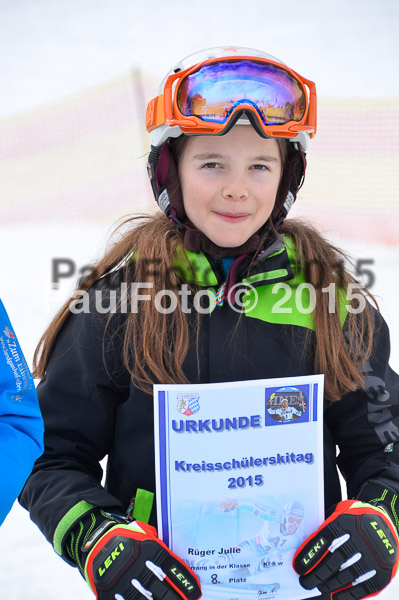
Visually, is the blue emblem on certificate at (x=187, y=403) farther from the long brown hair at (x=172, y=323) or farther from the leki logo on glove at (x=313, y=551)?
the leki logo on glove at (x=313, y=551)

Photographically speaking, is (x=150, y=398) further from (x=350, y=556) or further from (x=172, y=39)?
(x=172, y=39)

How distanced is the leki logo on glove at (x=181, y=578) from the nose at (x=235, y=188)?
0.83 metres

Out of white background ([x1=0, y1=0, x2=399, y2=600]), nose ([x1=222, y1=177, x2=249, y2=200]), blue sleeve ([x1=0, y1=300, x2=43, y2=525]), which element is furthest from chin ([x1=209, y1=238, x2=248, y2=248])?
white background ([x1=0, y1=0, x2=399, y2=600])

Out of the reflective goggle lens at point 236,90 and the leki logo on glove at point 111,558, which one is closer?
the leki logo on glove at point 111,558

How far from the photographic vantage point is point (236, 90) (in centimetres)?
146

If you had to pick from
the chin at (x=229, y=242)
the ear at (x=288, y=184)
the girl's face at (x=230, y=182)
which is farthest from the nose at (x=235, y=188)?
the ear at (x=288, y=184)

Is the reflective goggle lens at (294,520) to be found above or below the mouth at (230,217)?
below

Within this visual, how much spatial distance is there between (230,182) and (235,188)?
0.02 m

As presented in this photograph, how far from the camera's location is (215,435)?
1.29 meters

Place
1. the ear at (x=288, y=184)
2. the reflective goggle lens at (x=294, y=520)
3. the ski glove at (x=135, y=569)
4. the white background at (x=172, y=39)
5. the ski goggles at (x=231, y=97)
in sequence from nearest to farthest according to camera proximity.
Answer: the ski glove at (x=135, y=569) → the reflective goggle lens at (x=294, y=520) → the ski goggles at (x=231, y=97) → the ear at (x=288, y=184) → the white background at (x=172, y=39)

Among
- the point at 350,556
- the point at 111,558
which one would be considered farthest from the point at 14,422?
the point at 350,556

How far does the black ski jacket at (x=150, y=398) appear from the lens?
1380 millimetres

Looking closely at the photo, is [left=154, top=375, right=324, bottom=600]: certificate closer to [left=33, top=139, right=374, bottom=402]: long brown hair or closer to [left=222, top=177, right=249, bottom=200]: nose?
[left=33, top=139, right=374, bottom=402]: long brown hair

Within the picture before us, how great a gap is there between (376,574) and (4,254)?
5.10m
